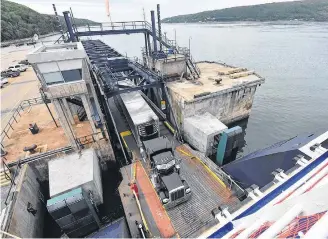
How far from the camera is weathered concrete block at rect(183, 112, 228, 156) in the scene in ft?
65.4

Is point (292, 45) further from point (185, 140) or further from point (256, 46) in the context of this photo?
point (185, 140)

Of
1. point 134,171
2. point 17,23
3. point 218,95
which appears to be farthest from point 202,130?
point 17,23

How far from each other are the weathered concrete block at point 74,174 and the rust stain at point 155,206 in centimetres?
395

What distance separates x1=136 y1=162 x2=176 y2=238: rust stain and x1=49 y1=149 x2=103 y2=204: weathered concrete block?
3.95 meters

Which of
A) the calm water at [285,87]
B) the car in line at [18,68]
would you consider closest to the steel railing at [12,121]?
the calm water at [285,87]

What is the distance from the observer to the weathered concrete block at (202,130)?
19938 millimetres

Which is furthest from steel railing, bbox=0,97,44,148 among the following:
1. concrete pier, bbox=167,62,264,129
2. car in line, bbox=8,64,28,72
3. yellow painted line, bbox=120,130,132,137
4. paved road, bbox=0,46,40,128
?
car in line, bbox=8,64,28,72

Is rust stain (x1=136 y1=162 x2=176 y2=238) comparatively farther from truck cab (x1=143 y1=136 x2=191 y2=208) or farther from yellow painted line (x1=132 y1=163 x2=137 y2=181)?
truck cab (x1=143 y1=136 x2=191 y2=208)

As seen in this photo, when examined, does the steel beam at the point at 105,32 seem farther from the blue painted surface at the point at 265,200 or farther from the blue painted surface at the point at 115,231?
the blue painted surface at the point at 265,200

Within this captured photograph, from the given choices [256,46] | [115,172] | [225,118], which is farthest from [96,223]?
[256,46]

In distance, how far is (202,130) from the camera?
2036 centimetres

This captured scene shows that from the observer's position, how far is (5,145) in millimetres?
19406

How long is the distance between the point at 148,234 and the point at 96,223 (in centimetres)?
511

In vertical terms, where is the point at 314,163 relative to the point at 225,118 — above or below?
above
